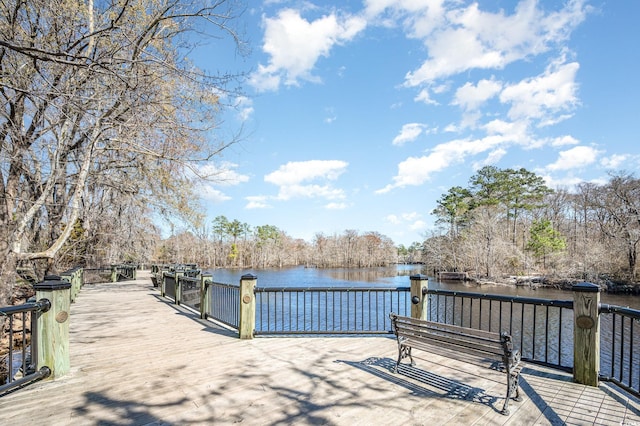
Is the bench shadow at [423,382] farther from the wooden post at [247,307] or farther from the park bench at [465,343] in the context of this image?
the wooden post at [247,307]

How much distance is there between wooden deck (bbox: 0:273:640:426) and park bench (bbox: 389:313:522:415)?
298mm

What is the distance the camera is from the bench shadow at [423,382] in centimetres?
338

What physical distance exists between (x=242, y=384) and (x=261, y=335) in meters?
2.13

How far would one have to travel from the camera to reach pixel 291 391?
352 cm

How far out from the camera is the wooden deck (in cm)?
298

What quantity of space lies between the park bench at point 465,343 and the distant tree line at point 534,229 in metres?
31.2

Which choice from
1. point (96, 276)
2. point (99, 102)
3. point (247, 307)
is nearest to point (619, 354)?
point (247, 307)

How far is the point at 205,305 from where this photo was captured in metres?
7.67

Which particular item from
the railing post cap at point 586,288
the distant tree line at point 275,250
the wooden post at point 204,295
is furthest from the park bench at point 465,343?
the distant tree line at point 275,250

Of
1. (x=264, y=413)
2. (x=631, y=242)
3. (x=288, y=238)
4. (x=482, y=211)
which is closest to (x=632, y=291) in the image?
(x=631, y=242)

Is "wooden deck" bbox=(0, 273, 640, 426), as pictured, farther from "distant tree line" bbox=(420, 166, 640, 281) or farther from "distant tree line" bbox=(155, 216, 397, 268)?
"distant tree line" bbox=(155, 216, 397, 268)

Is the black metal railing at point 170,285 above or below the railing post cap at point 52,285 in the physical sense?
below

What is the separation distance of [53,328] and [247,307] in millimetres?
2579

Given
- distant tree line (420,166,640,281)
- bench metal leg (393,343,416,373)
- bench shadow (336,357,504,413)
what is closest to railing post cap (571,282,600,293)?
A: bench shadow (336,357,504,413)
